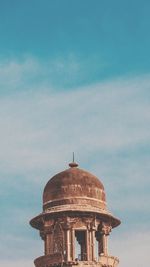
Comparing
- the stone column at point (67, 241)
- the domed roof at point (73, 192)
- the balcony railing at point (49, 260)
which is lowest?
the balcony railing at point (49, 260)

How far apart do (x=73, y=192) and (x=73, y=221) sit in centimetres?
192

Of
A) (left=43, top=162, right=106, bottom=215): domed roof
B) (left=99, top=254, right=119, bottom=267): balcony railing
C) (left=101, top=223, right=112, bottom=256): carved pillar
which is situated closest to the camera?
(left=99, top=254, right=119, bottom=267): balcony railing

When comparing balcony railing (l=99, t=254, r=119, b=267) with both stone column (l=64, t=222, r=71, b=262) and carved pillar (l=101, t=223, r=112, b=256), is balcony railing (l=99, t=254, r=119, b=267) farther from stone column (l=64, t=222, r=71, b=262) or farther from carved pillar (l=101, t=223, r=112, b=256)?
stone column (l=64, t=222, r=71, b=262)

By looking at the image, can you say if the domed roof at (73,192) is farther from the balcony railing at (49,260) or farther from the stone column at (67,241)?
the balcony railing at (49,260)

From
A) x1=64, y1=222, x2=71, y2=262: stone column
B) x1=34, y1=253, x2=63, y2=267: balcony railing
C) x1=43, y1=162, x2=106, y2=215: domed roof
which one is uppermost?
x1=43, y1=162, x2=106, y2=215: domed roof

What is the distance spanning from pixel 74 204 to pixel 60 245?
277 centimetres

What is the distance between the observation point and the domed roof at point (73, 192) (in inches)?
2009

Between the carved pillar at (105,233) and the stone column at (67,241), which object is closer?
the stone column at (67,241)

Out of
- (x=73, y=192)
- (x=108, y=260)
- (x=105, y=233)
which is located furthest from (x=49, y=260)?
(x=73, y=192)

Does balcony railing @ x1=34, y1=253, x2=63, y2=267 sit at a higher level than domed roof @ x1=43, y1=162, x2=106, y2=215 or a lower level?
lower

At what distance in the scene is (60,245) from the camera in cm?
5019

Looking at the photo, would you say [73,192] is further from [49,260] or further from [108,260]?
[108,260]

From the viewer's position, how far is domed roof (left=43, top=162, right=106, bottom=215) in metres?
51.0

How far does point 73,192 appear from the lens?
51312 mm
